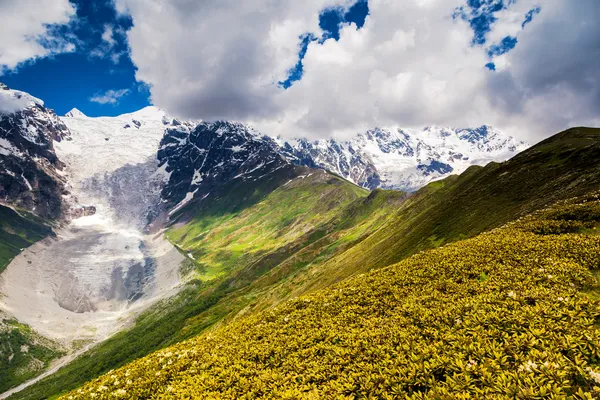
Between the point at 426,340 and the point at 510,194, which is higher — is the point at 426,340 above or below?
below

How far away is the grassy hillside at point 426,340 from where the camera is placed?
11.9 meters

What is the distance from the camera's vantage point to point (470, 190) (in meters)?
106

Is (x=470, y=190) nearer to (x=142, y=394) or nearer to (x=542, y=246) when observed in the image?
(x=542, y=246)

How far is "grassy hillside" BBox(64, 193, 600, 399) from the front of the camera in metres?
11.9

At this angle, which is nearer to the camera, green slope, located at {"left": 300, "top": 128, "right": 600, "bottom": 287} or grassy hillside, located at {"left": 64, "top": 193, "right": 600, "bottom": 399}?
grassy hillside, located at {"left": 64, "top": 193, "right": 600, "bottom": 399}

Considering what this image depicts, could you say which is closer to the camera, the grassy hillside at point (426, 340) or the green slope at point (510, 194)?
the grassy hillside at point (426, 340)

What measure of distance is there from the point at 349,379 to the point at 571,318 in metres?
10.6

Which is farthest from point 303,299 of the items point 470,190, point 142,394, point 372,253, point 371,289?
point 470,190

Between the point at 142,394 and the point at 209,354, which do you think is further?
the point at 209,354

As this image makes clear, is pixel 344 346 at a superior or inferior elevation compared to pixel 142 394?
inferior

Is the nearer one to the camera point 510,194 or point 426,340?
point 426,340

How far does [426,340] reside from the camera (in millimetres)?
15852

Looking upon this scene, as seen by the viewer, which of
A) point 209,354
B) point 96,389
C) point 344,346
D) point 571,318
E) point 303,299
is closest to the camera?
point 571,318

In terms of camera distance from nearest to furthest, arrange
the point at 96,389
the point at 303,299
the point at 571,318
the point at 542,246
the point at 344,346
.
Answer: the point at 571,318
the point at 344,346
the point at 96,389
the point at 542,246
the point at 303,299
